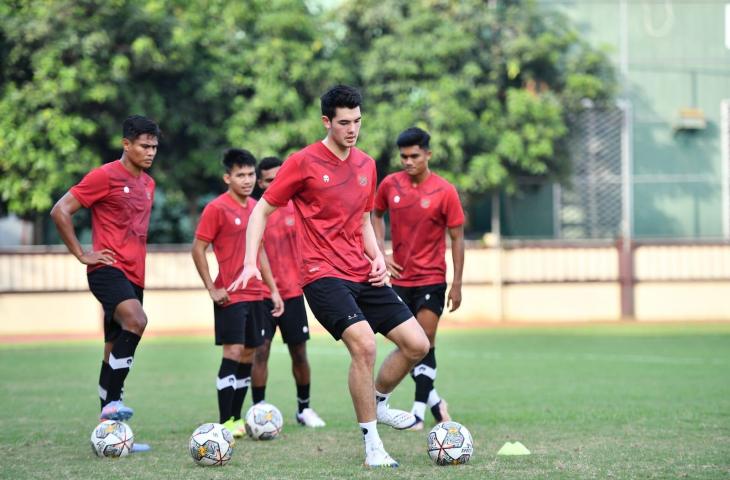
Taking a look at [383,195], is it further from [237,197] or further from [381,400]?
[381,400]

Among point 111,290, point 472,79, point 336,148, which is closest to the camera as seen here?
point 336,148

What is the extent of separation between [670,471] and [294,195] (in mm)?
3005

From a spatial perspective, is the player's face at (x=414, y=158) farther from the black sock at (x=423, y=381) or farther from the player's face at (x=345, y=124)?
the player's face at (x=345, y=124)

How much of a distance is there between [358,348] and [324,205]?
1003 mm

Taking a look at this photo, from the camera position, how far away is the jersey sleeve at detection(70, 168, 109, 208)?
27.2ft

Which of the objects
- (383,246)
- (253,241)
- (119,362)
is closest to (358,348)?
(253,241)

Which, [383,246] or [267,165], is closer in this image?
[383,246]

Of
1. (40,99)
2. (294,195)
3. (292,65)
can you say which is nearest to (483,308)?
(292,65)

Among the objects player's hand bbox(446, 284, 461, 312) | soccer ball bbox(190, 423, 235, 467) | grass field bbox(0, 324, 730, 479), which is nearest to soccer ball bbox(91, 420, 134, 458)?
grass field bbox(0, 324, 730, 479)

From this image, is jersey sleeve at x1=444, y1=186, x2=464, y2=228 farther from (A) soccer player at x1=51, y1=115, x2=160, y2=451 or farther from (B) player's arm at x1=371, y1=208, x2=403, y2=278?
(A) soccer player at x1=51, y1=115, x2=160, y2=451

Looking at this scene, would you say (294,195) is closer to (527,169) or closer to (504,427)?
(504,427)

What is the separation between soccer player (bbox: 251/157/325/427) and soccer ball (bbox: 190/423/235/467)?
7.13ft

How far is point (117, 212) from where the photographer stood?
8.45 m

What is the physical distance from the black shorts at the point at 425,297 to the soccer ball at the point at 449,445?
220 centimetres
